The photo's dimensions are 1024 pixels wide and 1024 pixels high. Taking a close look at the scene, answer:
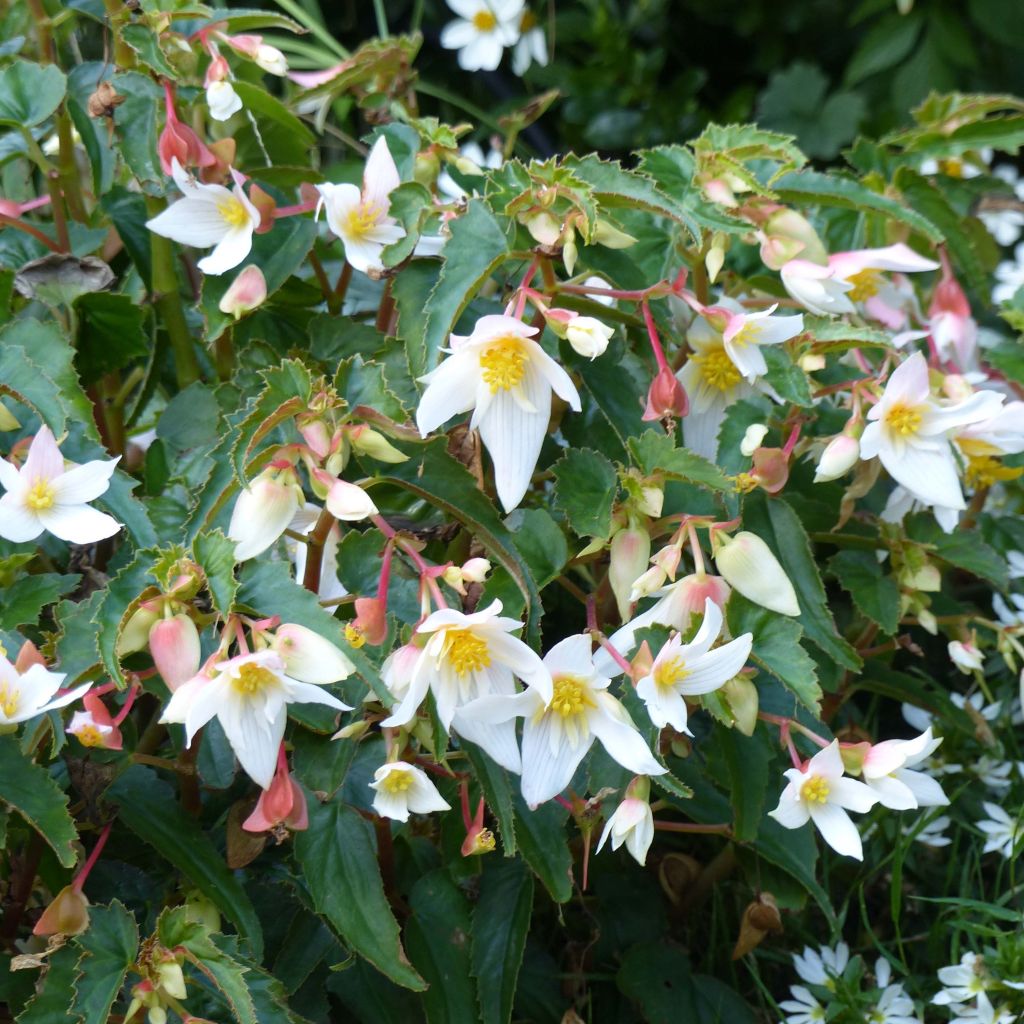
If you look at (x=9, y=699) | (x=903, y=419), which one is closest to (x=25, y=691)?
(x=9, y=699)

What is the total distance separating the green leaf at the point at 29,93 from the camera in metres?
1.00

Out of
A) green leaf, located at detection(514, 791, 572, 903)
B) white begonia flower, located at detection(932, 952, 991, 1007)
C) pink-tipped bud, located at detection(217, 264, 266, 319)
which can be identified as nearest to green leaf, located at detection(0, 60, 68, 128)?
pink-tipped bud, located at detection(217, 264, 266, 319)

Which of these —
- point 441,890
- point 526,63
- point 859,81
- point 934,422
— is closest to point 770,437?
point 934,422

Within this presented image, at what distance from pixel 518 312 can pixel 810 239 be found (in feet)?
0.96

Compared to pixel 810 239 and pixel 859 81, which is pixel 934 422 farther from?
pixel 859 81

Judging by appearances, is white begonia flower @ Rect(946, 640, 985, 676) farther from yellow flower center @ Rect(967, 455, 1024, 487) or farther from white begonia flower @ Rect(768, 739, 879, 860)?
white begonia flower @ Rect(768, 739, 879, 860)

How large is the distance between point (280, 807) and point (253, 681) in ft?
0.29

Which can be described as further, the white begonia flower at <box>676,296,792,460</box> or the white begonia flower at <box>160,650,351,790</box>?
the white begonia flower at <box>676,296,792,460</box>

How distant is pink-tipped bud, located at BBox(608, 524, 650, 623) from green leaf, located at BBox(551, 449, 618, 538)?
1cm

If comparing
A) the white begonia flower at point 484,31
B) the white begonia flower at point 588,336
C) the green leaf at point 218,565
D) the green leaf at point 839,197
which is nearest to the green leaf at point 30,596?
the green leaf at point 218,565

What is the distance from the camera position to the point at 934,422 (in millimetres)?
881

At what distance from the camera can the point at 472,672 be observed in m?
0.77

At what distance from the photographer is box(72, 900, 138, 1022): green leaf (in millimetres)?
787

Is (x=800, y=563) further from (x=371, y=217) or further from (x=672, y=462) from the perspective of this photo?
(x=371, y=217)
